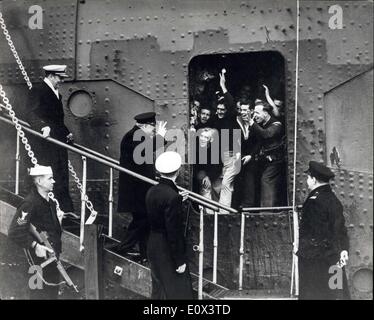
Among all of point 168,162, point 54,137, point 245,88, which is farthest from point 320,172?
point 54,137

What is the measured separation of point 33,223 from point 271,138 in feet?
9.44

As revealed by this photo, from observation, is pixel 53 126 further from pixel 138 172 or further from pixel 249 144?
pixel 249 144

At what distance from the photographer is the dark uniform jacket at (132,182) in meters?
6.98

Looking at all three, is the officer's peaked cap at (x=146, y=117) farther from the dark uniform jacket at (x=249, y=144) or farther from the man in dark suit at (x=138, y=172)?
the dark uniform jacket at (x=249, y=144)

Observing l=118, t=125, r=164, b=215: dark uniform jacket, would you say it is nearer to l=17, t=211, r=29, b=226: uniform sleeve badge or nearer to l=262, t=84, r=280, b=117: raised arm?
l=17, t=211, r=29, b=226: uniform sleeve badge

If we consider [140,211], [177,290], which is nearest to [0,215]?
[140,211]

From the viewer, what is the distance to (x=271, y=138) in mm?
7109

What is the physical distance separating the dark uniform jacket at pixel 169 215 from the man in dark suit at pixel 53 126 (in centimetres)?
137

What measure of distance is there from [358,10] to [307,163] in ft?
5.97

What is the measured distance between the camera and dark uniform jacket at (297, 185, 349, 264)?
6508mm

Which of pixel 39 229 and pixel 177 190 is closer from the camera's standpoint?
pixel 177 190

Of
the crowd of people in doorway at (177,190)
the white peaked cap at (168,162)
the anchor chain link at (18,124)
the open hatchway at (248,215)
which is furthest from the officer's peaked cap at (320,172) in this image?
the anchor chain link at (18,124)

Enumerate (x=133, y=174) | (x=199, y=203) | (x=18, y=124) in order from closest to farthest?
(x=199, y=203)
(x=133, y=174)
(x=18, y=124)

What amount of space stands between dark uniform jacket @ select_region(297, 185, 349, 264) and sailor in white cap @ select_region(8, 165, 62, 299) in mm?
2719
